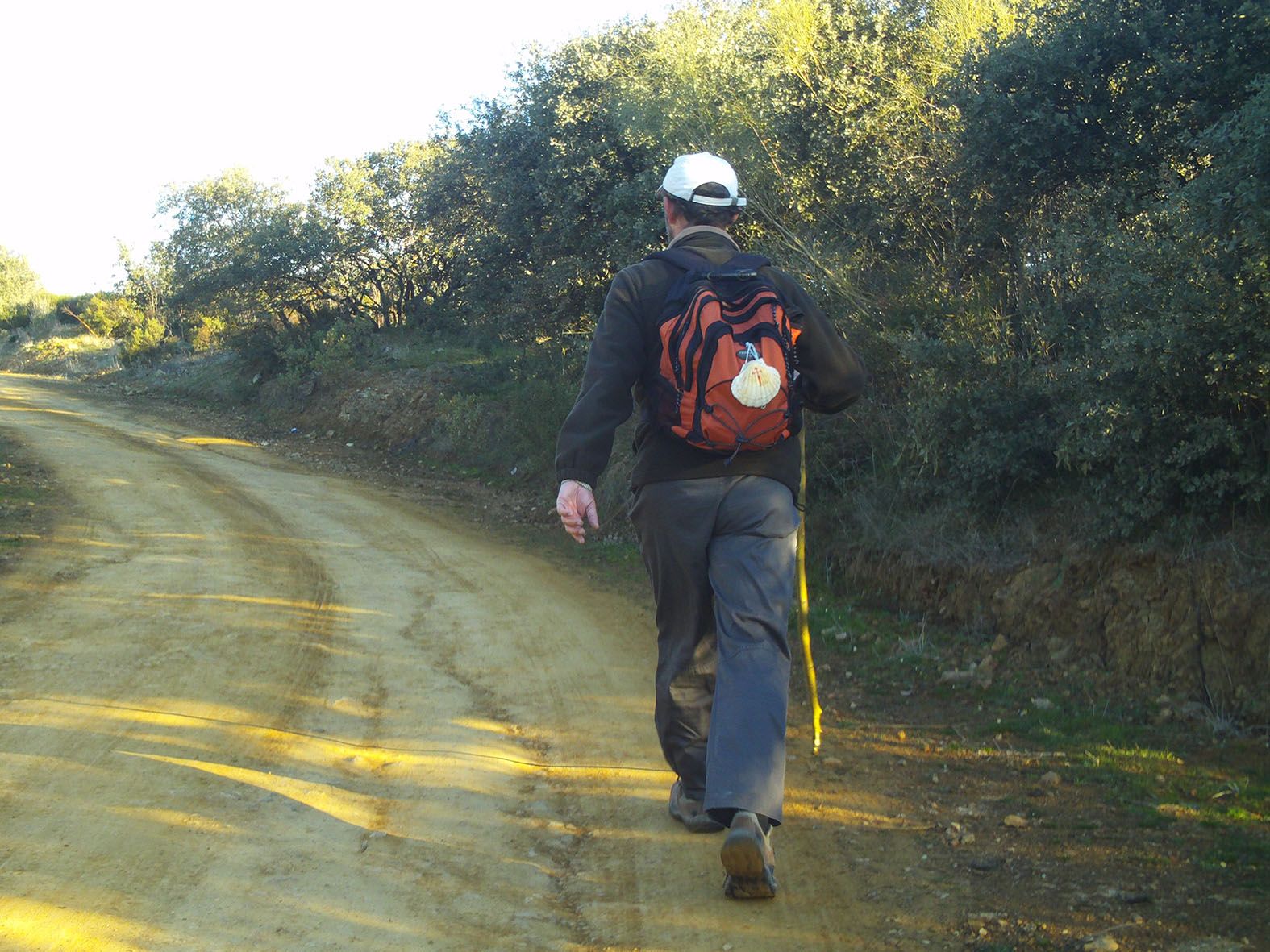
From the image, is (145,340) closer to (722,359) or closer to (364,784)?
(364,784)

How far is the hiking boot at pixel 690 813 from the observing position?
409 centimetres

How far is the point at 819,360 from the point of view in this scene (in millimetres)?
3885

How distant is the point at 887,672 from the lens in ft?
21.3

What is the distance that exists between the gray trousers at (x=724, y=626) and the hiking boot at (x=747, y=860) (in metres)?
0.06

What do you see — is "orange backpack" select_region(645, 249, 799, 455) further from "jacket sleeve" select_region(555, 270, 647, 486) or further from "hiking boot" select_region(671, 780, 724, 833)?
"hiking boot" select_region(671, 780, 724, 833)

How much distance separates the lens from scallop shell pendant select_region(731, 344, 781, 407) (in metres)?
3.57

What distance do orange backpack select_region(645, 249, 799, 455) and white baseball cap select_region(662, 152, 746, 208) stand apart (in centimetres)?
35

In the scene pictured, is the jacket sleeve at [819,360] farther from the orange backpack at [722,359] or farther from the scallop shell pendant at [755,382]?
the scallop shell pendant at [755,382]

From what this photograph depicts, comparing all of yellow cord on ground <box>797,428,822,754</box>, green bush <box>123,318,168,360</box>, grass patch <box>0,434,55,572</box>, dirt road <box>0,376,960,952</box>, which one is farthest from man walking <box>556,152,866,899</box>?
green bush <box>123,318,168,360</box>

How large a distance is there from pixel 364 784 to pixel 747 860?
1.85 metres

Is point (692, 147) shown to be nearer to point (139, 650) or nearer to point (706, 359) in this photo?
point (139, 650)

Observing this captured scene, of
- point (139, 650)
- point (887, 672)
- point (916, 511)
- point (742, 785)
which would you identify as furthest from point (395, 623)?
point (742, 785)

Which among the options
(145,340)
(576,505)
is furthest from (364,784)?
(145,340)

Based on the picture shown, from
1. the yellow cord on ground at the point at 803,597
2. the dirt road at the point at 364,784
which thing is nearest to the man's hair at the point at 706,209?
the yellow cord on ground at the point at 803,597
